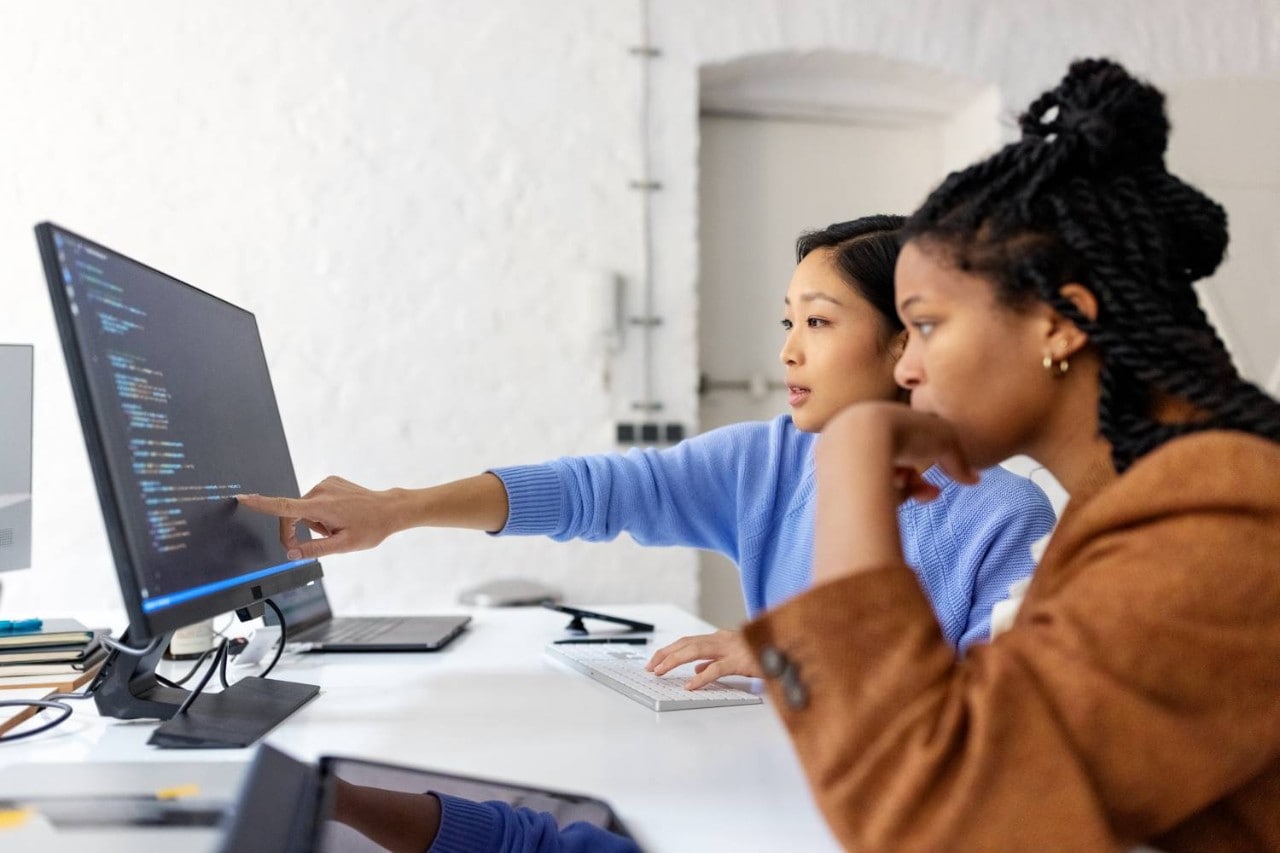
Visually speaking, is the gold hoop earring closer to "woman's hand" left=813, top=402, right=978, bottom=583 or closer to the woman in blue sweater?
"woman's hand" left=813, top=402, right=978, bottom=583

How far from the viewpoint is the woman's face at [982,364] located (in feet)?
2.12

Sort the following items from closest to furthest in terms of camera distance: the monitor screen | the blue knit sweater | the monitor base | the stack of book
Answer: the monitor screen → the monitor base → the stack of book → the blue knit sweater

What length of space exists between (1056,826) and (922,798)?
7 cm

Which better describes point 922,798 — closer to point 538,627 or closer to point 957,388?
point 957,388

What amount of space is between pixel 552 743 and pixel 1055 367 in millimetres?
509

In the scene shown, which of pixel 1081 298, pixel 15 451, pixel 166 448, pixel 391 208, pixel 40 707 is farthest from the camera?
pixel 391 208

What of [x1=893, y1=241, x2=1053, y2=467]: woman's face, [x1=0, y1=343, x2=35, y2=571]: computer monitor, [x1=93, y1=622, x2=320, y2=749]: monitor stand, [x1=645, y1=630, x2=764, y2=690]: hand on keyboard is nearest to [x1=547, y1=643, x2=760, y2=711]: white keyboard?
[x1=645, y1=630, x2=764, y2=690]: hand on keyboard

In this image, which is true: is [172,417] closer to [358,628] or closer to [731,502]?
[358,628]

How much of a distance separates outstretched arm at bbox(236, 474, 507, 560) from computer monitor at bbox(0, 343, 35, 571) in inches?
15.1

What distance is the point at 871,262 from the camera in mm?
1242

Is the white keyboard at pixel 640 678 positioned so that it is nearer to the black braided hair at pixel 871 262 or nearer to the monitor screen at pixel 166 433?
the monitor screen at pixel 166 433

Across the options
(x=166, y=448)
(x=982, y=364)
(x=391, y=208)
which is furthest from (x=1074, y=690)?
(x=391, y=208)

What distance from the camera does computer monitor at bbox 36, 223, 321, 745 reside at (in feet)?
2.35

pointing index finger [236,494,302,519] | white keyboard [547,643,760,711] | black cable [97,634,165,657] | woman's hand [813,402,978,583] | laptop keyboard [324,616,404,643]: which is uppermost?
woman's hand [813,402,978,583]
